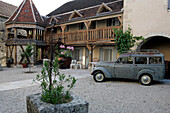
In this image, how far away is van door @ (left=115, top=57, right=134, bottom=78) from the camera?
696 cm

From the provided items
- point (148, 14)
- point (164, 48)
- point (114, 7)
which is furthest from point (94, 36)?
point (164, 48)

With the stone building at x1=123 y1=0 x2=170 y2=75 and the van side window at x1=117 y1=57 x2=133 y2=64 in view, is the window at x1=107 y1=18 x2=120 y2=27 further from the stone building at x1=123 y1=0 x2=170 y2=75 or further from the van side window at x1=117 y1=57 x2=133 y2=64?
the van side window at x1=117 y1=57 x2=133 y2=64

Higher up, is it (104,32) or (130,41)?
(104,32)

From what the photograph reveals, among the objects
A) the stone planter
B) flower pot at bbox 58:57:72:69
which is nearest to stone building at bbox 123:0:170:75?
flower pot at bbox 58:57:72:69

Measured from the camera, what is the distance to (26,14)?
52.4ft

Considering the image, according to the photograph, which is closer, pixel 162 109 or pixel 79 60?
pixel 162 109

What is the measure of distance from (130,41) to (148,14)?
7.13 feet

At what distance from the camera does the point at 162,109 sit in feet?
12.4

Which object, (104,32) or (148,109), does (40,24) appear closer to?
(104,32)

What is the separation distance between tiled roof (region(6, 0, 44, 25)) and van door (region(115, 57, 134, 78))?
11691mm

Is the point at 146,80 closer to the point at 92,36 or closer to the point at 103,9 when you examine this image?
the point at 92,36

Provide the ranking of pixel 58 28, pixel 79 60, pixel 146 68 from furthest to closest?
pixel 58 28, pixel 79 60, pixel 146 68

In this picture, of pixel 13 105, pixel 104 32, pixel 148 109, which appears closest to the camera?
pixel 148 109

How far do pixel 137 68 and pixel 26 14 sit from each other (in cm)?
1434
